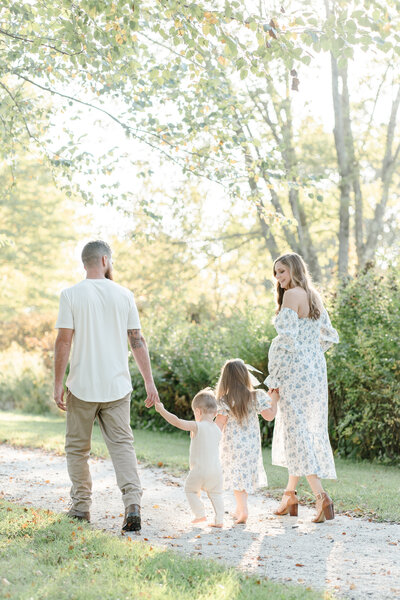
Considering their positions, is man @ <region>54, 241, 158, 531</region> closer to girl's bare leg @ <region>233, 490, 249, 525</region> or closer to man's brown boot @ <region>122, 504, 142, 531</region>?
man's brown boot @ <region>122, 504, 142, 531</region>

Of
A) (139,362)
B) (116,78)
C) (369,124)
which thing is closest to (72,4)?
(116,78)

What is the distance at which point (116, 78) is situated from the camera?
8117 millimetres

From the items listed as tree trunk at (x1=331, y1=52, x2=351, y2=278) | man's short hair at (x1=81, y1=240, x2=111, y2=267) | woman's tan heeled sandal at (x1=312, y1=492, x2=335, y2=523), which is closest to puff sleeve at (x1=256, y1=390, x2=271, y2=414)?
woman's tan heeled sandal at (x1=312, y1=492, x2=335, y2=523)

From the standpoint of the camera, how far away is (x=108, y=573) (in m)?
3.88

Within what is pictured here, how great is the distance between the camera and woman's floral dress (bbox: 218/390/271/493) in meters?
5.70

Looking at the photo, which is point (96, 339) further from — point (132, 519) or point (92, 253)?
point (132, 519)

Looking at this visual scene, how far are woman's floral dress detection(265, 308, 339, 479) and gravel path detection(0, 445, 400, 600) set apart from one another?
50 centimetres

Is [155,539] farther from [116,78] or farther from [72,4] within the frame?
[116,78]

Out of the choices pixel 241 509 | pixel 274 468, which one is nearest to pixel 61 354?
pixel 241 509

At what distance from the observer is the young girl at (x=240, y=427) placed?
5.70 m

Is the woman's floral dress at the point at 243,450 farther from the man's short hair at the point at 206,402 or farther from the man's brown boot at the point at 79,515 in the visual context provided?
the man's brown boot at the point at 79,515

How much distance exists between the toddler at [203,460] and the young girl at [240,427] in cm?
18

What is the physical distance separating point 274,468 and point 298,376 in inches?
129

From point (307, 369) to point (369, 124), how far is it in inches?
619
